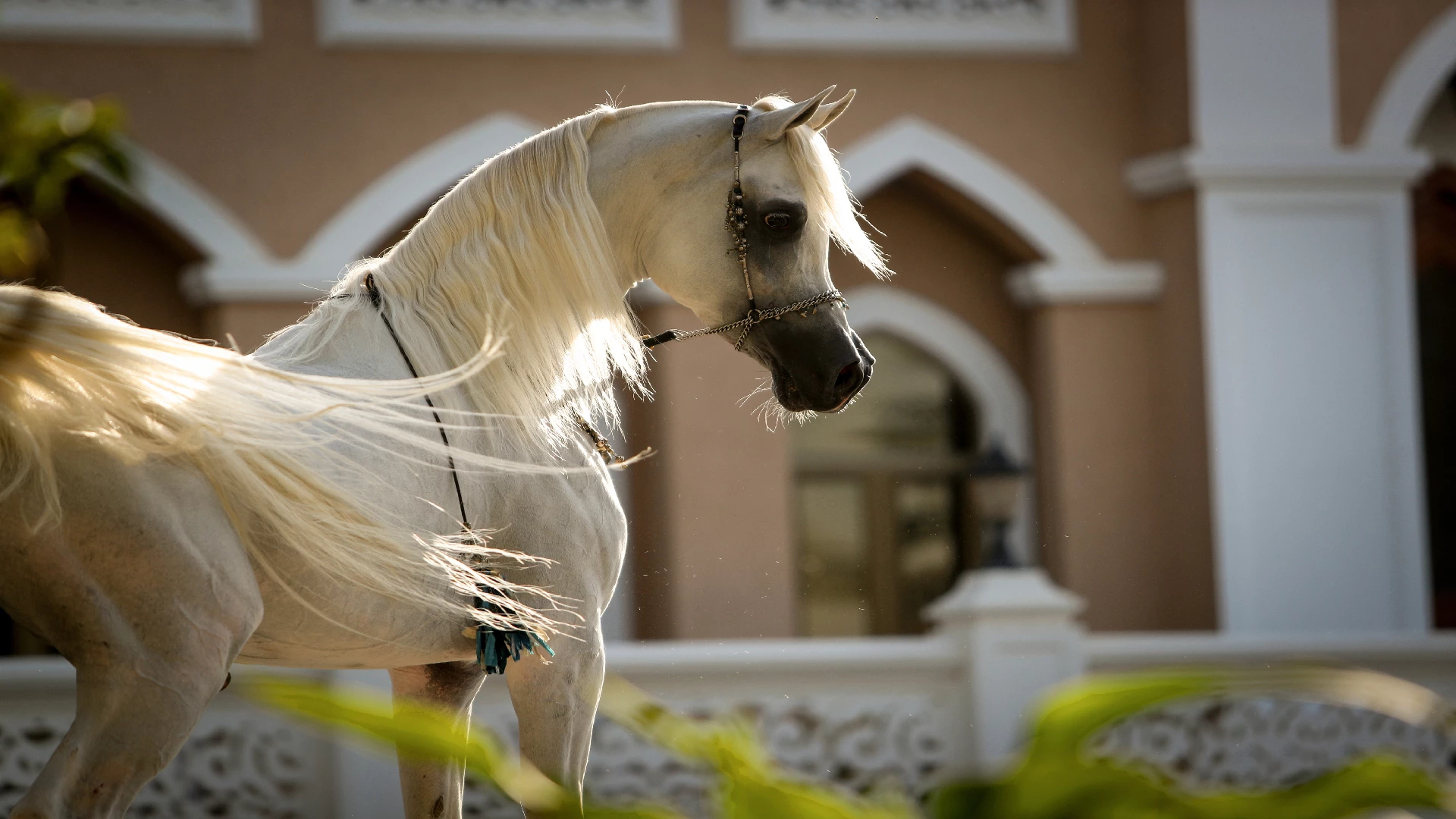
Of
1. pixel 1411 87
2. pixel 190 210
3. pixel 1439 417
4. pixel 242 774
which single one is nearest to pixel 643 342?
pixel 242 774

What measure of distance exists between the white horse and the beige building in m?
6.05

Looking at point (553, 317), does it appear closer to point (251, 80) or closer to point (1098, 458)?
point (251, 80)

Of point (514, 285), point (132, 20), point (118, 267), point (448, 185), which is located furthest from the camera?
point (118, 267)

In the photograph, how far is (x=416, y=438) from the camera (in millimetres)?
1851

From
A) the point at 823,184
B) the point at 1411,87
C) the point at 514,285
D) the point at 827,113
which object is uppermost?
the point at 1411,87

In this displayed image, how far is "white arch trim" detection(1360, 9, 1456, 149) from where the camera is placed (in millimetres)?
9117

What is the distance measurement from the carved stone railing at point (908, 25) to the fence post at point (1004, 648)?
12.4 ft

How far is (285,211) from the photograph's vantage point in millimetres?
8633

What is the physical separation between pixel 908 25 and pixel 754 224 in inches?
280

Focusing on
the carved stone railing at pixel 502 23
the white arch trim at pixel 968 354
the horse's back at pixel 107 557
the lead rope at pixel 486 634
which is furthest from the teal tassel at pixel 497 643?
the white arch trim at pixel 968 354

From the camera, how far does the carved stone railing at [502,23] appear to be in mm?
8648

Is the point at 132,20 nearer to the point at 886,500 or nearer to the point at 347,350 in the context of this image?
the point at 886,500

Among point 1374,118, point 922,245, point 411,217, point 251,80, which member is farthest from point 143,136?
point 1374,118

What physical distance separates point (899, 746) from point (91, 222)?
5266mm
